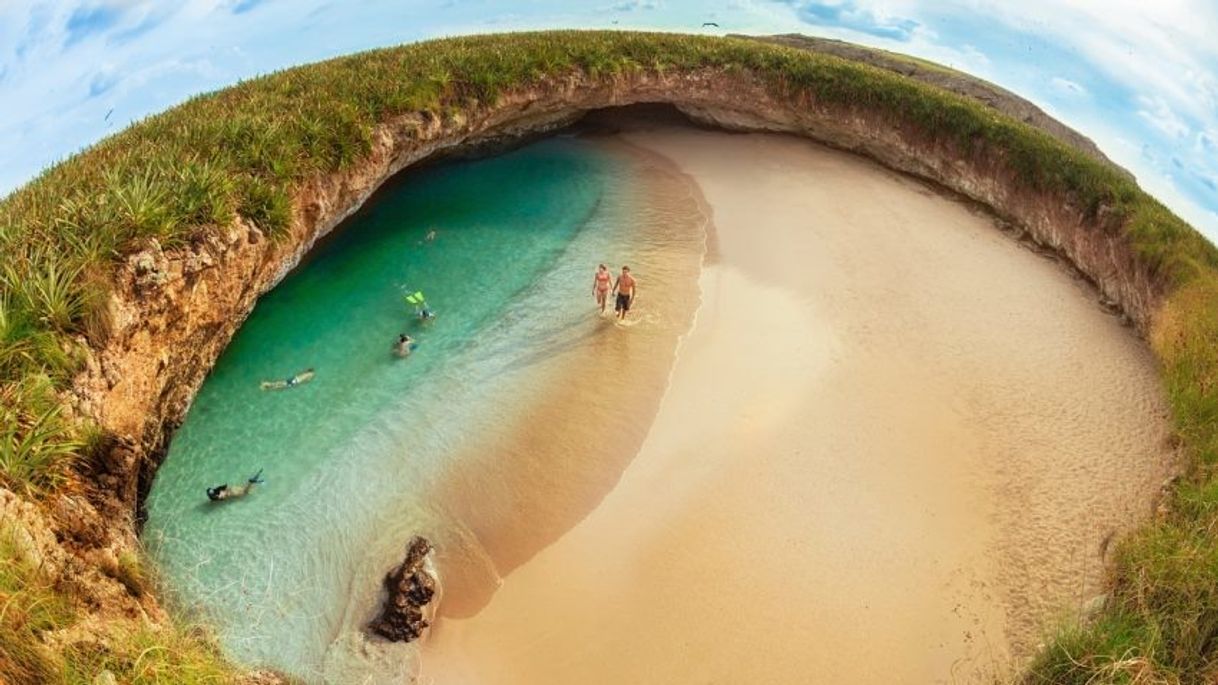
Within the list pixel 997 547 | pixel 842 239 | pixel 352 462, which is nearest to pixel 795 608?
pixel 997 547

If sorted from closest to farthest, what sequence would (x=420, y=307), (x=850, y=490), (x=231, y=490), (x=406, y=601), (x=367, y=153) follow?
(x=406, y=601)
(x=231, y=490)
(x=850, y=490)
(x=420, y=307)
(x=367, y=153)

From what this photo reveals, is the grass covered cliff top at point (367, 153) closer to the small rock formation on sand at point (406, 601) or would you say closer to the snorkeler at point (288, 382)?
the snorkeler at point (288, 382)

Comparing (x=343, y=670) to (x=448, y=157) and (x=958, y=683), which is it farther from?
(x=448, y=157)

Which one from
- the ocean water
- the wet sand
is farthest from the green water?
the wet sand

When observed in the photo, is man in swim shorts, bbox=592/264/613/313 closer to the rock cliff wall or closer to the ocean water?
the ocean water

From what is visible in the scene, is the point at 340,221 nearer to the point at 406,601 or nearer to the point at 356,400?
the point at 356,400

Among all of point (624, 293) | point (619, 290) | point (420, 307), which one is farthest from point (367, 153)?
point (624, 293)

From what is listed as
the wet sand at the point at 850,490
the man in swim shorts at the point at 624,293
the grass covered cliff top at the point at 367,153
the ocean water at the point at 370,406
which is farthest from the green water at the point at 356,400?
the grass covered cliff top at the point at 367,153
